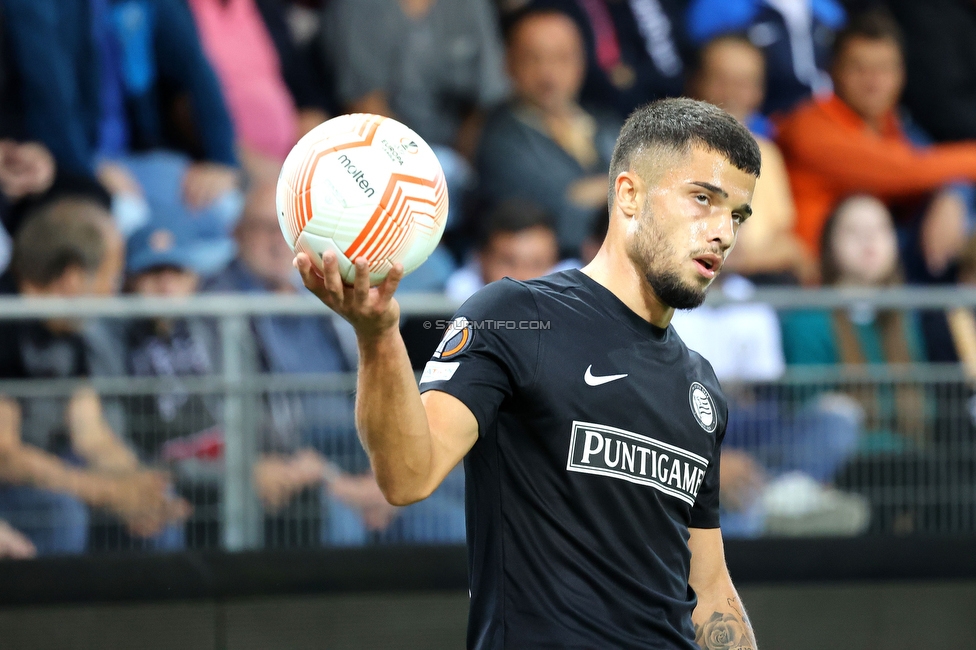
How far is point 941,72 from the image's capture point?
902 centimetres

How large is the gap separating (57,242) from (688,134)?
4076mm

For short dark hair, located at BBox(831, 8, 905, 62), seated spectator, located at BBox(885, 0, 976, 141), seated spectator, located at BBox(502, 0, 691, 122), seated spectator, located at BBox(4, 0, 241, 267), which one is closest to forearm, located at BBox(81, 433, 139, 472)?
seated spectator, located at BBox(4, 0, 241, 267)

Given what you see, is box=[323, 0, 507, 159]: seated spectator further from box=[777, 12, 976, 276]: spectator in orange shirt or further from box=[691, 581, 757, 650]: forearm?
box=[691, 581, 757, 650]: forearm

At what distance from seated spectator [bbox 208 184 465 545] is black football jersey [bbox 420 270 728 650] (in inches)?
114

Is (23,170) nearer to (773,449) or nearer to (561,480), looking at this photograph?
(773,449)

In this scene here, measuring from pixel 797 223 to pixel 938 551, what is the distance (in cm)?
278

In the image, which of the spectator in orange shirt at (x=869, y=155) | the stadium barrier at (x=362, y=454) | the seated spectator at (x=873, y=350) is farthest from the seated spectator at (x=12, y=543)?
the spectator in orange shirt at (x=869, y=155)

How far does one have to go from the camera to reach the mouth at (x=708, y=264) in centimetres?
302

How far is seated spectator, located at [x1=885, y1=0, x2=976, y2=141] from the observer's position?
355 inches

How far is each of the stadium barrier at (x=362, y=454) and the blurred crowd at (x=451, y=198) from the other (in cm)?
2

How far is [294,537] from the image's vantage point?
587 cm

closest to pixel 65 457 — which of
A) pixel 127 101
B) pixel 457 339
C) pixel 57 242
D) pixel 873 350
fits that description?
pixel 57 242

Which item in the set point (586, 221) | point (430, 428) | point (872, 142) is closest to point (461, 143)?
point (586, 221)

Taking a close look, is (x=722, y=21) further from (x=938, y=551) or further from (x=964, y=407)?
(x=938, y=551)
